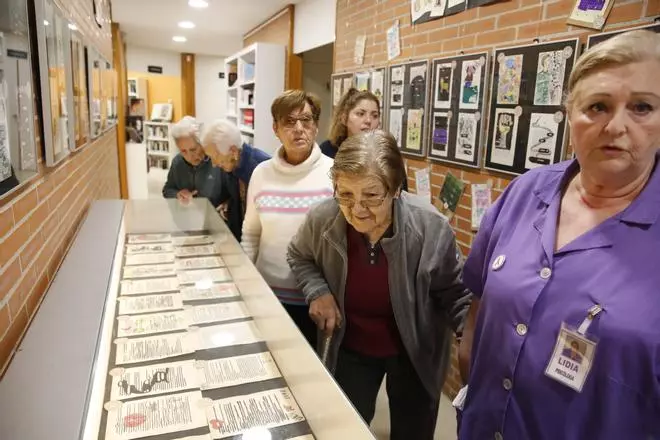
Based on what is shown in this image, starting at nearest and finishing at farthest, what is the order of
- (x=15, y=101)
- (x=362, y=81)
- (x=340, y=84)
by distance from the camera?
1. (x=15, y=101)
2. (x=362, y=81)
3. (x=340, y=84)

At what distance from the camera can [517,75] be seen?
2.21 metres

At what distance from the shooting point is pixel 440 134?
110 inches

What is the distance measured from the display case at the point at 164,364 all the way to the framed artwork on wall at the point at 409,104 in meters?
1.64

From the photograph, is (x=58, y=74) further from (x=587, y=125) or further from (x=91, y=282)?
(x=587, y=125)

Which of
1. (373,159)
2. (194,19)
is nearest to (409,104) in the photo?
Result: (373,159)

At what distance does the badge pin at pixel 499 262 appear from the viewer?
1.09 metres

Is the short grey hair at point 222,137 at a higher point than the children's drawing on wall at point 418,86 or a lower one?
lower

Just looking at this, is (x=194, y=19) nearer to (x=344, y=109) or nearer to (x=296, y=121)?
(x=344, y=109)

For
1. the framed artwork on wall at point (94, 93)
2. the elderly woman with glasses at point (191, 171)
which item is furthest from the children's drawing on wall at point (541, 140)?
the framed artwork on wall at point (94, 93)

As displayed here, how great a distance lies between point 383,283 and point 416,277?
0.34 feet

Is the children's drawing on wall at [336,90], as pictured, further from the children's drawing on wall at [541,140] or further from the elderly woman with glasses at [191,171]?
the children's drawing on wall at [541,140]

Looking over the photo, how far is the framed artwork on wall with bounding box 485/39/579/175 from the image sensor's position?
2.00m

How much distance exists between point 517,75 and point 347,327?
150 centimetres

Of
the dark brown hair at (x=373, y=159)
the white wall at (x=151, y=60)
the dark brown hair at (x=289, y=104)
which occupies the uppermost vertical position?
the white wall at (x=151, y=60)
